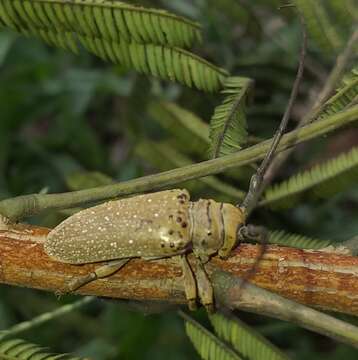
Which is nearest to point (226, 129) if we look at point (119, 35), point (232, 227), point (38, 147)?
point (232, 227)

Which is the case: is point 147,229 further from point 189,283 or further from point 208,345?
point 208,345

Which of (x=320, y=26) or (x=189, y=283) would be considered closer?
(x=189, y=283)

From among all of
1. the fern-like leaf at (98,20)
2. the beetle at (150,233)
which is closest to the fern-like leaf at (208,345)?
the beetle at (150,233)

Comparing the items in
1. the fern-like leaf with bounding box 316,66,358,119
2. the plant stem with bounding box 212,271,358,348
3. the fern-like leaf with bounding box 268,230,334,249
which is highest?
the fern-like leaf with bounding box 316,66,358,119

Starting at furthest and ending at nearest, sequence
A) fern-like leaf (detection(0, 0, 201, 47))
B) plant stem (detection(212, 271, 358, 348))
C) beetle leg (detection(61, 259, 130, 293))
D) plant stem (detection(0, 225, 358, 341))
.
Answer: fern-like leaf (detection(0, 0, 201, 47)), beetle leg (detection(61, 259, 130, 293)), plant stem (detection(0, 225, 358, 341)), plant stem (detection(212, 271, 358, 348))

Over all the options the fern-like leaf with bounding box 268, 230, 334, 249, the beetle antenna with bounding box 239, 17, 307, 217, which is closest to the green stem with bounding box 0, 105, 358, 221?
the beetle antenna with bounding box 239, 17, 307, 217

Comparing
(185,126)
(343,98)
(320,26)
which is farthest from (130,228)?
(320,26)

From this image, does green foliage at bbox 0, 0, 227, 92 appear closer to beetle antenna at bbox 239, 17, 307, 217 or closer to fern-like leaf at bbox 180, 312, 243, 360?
beetle antenna at bbox 239, 17, 307, 217
